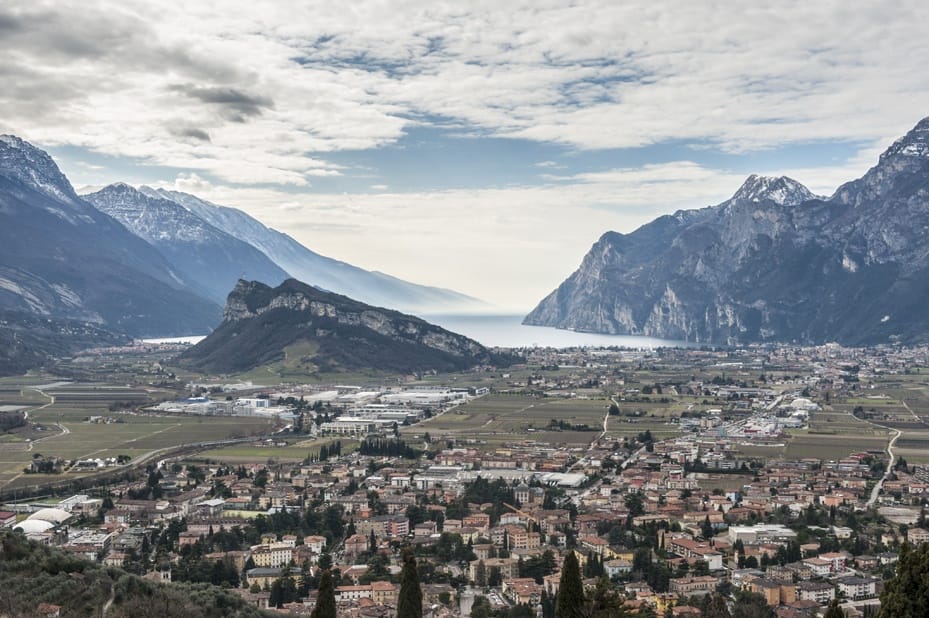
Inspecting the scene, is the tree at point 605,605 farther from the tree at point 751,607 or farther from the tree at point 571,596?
the tree at point 751,607

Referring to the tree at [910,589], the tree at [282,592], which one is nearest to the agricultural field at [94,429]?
the tree at [282,592]

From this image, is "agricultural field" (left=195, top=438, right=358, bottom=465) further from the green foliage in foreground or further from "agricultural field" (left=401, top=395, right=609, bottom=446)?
the green foliage in foreground

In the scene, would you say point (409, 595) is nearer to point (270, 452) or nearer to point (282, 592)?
point (282, 592)

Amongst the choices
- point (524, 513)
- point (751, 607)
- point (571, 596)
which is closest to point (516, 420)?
point (524, 513)

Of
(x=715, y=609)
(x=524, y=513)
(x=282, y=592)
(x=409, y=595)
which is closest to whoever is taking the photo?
(x=409, y=595)

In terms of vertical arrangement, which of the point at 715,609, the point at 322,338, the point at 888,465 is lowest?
the point at 715,609

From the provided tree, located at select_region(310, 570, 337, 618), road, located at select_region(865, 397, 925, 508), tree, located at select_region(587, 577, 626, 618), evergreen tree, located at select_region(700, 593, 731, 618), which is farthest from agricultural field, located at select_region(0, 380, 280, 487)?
road, located at select_region(865, 397, 925, 508)
